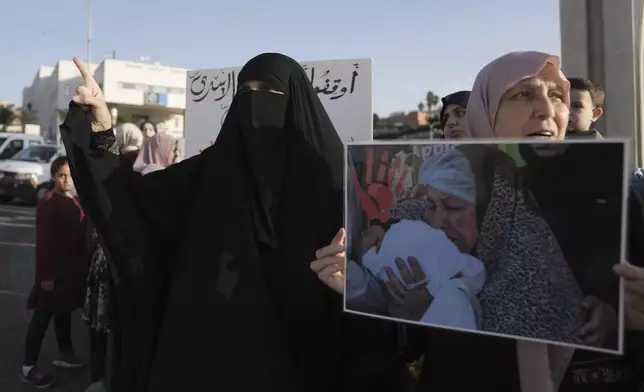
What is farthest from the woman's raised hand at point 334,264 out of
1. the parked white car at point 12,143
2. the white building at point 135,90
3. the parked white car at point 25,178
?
the white building at point 135,90

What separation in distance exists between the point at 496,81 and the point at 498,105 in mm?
54

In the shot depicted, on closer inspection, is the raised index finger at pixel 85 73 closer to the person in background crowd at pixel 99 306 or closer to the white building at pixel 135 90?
the person in background crowd at pixel 99 306

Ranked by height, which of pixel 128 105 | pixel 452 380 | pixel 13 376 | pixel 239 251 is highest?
pixel 128 105

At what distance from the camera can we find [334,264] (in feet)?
4.06

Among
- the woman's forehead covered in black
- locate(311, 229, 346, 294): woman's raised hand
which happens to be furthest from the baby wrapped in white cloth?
the woman's forehead covered in black

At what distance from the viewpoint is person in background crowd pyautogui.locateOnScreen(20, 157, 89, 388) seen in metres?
3.35

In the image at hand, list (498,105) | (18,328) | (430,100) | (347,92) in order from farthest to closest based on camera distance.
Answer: (430,100), (18,328), (347,92), (498,105)

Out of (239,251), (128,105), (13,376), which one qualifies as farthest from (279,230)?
(128,105)

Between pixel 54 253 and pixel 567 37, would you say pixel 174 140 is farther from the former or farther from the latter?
pixel 567 37

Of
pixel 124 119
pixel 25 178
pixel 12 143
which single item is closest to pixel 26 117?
pixel 124 119

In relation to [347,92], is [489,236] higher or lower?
lower

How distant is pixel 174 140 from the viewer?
11.8 ft

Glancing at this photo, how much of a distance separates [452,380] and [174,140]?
2.85 m

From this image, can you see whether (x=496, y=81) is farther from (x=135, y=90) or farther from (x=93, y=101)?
(x=135, y=90)
